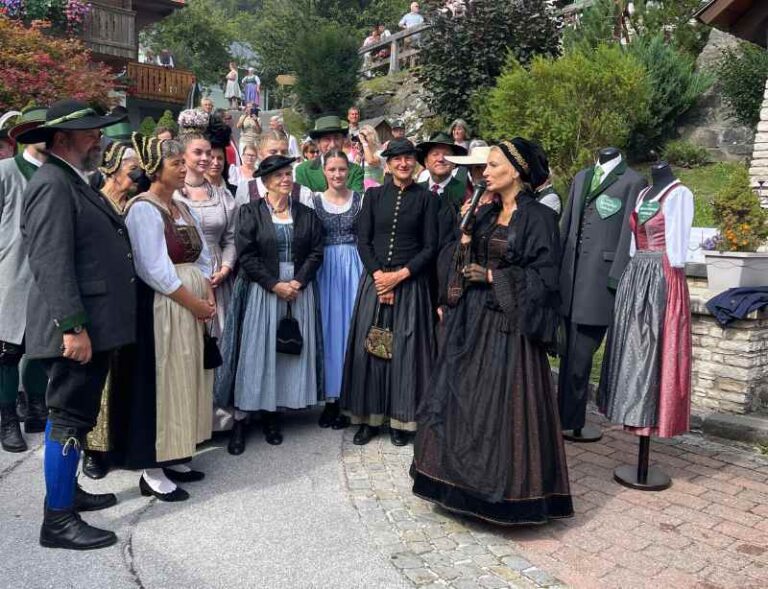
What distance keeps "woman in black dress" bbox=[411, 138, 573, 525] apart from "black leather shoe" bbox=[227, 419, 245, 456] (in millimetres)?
1402

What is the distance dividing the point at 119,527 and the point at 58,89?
10922 millimetres

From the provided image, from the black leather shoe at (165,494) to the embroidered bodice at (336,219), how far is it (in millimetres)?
1997

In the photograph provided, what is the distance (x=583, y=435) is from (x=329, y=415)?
71.6 inches

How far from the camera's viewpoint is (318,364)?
4984mm

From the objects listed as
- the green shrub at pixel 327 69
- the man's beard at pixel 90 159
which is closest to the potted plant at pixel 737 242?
the man's beard at pixel 90 159

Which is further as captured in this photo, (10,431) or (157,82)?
(157,82)

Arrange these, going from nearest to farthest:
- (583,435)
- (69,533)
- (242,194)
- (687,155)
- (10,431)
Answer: (69,533) < (10,431) < (583,435) < (242,194) < (687,155)

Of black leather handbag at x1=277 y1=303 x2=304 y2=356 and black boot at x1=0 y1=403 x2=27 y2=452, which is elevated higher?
black leather handbag at x1=277 y1=303 x2=304 y2=356

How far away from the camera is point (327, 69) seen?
70.9ft

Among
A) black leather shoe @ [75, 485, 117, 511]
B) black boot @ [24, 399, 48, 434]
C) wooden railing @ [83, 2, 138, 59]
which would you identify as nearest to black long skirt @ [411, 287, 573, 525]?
black leather shoe @ [75, 485, 117, 511]

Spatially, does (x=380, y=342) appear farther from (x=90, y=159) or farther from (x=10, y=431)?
(x=10, y=431)

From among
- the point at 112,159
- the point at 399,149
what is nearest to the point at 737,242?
the point at 399,149

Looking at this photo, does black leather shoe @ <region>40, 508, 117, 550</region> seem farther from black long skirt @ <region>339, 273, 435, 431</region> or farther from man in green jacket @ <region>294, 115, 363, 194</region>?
man in green jacket @ <region>294, 115, 363, 194</region>

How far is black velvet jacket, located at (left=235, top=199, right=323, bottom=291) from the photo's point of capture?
4.69 m
